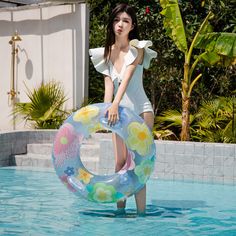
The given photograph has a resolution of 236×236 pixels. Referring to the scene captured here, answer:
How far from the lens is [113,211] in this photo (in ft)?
19.2

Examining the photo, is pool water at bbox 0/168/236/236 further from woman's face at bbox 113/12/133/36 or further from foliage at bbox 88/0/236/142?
foliage at bbox 88/0/236/142

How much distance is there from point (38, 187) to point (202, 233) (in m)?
3.17

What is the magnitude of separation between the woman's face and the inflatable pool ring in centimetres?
69

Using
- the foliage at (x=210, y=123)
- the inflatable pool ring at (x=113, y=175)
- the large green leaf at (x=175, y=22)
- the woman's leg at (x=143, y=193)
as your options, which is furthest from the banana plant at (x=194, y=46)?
the inflatable pool ring at (x=113, y=175)

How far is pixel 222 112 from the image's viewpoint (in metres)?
10.7

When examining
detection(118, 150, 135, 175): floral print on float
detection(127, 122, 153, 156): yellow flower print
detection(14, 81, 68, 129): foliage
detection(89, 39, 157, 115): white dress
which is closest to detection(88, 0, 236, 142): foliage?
detection(14, 81, 68, 129): foliage

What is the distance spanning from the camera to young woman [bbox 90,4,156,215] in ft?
18.2

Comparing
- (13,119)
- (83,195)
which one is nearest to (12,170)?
(13,119)

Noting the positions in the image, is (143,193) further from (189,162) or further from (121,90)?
(189,162)

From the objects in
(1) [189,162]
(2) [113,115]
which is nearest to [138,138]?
(2) [113,115]

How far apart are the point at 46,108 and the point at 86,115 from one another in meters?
6.29

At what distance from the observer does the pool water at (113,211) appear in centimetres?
496

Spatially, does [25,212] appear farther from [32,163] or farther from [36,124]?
[36,124]

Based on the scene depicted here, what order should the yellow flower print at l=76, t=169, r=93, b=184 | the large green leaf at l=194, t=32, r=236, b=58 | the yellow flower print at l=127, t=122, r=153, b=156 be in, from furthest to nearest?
the large green leaf at l=194, t=32, r=236, b=58 < the yellow flower print at l=76, t=169, r=93, b=184 < the yellow flower print at l=127, t=122, r=153, b=156
